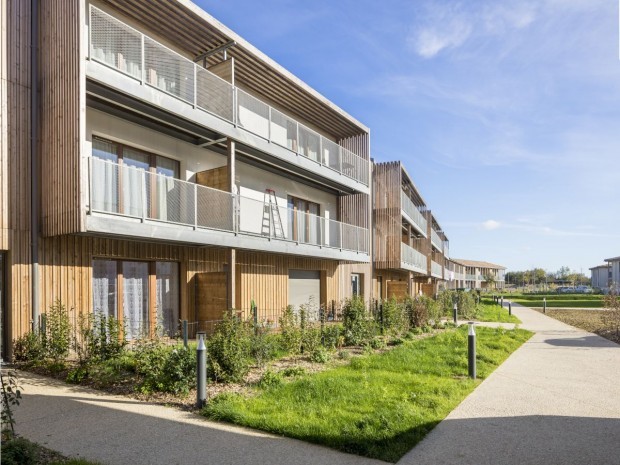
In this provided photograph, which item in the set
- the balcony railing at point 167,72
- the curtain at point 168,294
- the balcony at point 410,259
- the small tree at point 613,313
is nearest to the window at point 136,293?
the curtain at point 168,294

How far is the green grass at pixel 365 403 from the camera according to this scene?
199 inches

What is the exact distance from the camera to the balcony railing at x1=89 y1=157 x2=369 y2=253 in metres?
9.44

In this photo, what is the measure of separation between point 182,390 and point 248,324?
2.28m

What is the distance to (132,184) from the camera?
1018 cm

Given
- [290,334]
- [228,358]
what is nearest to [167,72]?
[290,334]

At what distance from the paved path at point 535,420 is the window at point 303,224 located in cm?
809

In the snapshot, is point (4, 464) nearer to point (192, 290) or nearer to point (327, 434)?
point (327, 434)

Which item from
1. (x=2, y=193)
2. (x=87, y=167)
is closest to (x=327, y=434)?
(x=87, y=167)

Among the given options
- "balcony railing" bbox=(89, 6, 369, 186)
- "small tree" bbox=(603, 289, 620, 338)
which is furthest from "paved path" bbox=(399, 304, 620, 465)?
"balcony railing" bbox=(89, 6, 369, 186)

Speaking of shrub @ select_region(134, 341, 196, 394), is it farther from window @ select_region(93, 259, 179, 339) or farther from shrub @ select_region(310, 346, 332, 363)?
window @ select_region(93, 259, 179, 339)

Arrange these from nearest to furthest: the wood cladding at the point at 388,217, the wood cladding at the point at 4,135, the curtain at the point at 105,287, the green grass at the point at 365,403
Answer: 1. the green grass at the point at 365,403
2. the wood cladding at the point at 4,135
3. the curtain at the point at 105,287
4. the wood cladding at the point at 388,217

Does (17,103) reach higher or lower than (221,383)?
higher

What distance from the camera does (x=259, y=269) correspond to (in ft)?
51.1

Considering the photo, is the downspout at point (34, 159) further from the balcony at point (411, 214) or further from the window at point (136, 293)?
the balcony at point (411, 214)
